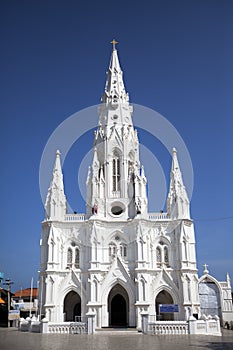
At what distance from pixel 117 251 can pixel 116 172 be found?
37.3ft

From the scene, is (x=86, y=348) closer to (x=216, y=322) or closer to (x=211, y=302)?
(x=216, y=322)

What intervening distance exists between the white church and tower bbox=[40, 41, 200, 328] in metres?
0.11

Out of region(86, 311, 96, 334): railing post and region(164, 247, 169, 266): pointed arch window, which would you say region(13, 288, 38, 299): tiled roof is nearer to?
region(164, 247, 169, 266): pointed arch window

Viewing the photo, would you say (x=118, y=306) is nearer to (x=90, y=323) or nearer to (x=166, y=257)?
(x=166, y=257)

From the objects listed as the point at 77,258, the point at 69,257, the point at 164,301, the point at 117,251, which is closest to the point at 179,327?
the point at 117,251

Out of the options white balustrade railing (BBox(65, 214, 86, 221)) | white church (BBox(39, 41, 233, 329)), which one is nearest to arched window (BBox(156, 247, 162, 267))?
white church (BBox(39, 41, 233, 329))

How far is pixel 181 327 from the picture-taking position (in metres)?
26.9

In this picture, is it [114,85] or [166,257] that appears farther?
[114,85]

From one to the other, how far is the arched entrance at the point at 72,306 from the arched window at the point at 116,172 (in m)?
14.2

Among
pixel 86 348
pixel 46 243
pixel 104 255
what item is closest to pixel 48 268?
pixel 46 243

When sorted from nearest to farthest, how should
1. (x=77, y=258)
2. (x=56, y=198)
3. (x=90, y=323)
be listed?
(x=90, y=323), (x=77, y=258), (x=56, y=198)

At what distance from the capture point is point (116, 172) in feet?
155

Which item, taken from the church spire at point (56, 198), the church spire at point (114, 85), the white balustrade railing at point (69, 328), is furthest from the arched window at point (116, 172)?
the white balustrade railing at point (69, 328)

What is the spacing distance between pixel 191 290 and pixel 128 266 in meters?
7.47
